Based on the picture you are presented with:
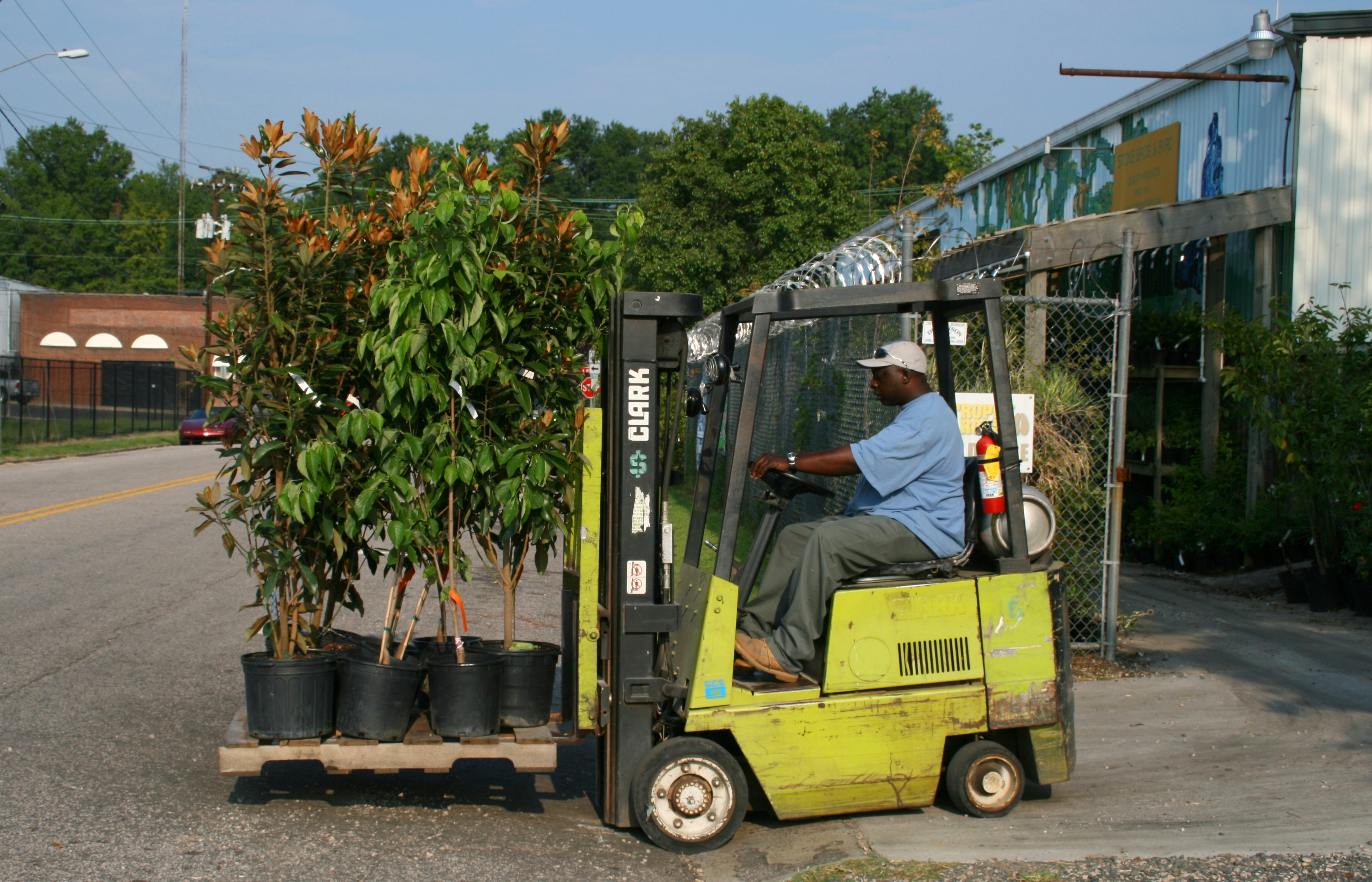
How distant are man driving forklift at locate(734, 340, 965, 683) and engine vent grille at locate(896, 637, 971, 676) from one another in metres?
0.36

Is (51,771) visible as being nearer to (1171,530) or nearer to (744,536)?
(744,536)

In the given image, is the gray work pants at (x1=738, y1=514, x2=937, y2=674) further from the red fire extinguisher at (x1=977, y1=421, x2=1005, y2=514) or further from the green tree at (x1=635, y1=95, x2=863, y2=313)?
the green tree at (x1=635, y1=95, x2=863, y2=313)

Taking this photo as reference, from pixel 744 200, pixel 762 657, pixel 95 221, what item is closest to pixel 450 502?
pixel 762 657

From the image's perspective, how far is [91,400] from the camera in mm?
41438

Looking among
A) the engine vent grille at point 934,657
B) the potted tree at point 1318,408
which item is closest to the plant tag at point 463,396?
the engine vent grille at point 934,657

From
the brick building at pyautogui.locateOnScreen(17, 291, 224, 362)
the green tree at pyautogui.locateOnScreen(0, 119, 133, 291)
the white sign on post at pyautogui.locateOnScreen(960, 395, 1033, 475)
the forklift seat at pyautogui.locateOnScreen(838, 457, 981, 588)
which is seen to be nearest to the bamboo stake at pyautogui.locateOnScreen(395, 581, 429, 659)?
the forklift seat at pyautogui.locateOnScreen(838, 457, 981, 588)

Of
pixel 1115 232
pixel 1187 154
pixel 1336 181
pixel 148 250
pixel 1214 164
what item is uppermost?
pixel 148 250

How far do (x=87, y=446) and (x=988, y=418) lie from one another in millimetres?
32010

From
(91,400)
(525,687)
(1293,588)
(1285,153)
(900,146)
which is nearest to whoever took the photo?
(525,687)

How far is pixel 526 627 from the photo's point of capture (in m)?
9.31

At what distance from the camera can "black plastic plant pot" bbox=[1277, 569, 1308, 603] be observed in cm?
1021

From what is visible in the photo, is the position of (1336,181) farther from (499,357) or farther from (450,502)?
(450,502)

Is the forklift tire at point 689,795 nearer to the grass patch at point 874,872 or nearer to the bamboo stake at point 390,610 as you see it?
the grass patch at point 874,872

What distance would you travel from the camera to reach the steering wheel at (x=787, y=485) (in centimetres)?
491
